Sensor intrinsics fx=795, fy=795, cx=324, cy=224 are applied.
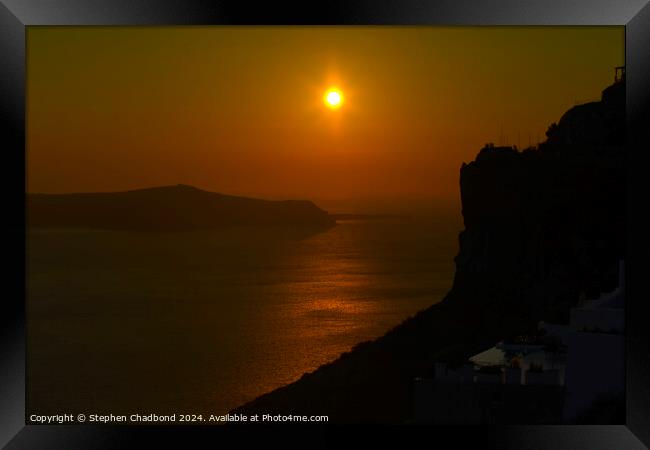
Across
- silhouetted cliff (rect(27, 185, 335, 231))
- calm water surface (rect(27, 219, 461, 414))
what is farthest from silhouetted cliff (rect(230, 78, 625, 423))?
silhouetted cliff (rect(27, 185, 335, 231))

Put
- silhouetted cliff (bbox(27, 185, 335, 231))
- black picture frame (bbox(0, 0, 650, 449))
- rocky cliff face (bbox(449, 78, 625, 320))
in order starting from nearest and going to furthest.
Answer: black picture frame (bbox(0, 0, 650, 449))
rocky cliff face (bbox(449, 78, 625, 320))
silhouetted cliff (bbox(27, 185, 335, 231))

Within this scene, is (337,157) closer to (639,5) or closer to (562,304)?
(562,304)

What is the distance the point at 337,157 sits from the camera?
666cm

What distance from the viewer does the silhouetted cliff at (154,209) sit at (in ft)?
20.2

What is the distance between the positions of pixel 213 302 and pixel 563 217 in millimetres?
3243

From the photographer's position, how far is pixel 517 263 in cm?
1067

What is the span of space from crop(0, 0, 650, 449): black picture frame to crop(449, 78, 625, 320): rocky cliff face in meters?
0.35

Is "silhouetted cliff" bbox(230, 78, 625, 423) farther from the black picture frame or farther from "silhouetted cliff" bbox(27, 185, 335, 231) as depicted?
"silhouetted cliff" bbox(27, 185, 335, 231)

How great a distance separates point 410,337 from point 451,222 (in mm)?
2767

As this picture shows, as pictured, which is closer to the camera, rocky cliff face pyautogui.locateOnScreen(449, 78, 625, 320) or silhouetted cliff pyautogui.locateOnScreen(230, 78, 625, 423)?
rocky cliff face pyautogui.locateOnScreen(449, 78, 625, 320)

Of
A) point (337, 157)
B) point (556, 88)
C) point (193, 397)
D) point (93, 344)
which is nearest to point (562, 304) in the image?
point (556, 88)

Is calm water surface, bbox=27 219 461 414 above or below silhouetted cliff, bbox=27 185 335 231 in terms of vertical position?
below

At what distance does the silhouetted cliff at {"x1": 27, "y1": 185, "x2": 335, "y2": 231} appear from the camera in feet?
20.2

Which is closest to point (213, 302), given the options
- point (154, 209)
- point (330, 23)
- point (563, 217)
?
point (154, 209)
